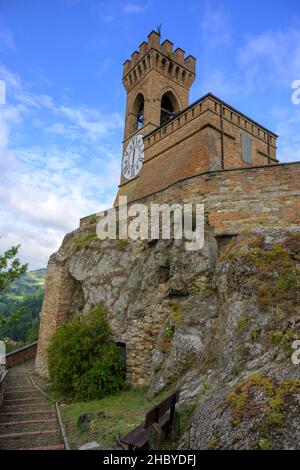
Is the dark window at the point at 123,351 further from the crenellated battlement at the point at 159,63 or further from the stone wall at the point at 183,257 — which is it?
the crenellated battlement at the point at 159,63

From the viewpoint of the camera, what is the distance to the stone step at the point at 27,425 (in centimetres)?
703

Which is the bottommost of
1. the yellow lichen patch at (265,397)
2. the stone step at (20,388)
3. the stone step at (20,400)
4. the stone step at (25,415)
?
the stone step at (20,388)

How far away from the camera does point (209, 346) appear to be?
6648mm

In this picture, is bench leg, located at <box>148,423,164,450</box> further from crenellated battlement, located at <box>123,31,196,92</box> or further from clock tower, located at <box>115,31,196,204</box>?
crenellated battlement, located at <box>123,31,196,92</box>

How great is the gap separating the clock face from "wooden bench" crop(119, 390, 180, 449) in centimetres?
1542

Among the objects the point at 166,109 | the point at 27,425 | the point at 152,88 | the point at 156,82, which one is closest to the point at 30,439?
the point at 27,425

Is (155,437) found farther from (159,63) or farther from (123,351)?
(159,63)

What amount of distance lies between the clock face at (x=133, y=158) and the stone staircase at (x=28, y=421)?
12.5 m

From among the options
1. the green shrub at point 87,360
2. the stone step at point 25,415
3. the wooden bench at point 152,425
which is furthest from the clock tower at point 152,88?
the wooden bench at point 152,425

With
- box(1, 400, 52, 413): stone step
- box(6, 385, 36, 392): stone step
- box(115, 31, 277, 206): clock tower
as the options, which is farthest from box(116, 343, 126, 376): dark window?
box(115, 31, 277, 206): clock tower

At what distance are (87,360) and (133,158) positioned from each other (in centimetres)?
1366

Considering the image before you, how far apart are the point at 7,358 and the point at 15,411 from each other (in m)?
10.7

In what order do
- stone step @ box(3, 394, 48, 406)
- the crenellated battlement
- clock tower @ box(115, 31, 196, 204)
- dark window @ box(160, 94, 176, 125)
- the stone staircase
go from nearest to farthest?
the stone staircase < stone step @ box(3, 394, 48, 406) < clock tower @ box(115, 31, 196, 204) < the crenellated battlement < dark window @ box(160, 94, 176, 125)

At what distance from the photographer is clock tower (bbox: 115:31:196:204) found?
20.8m
